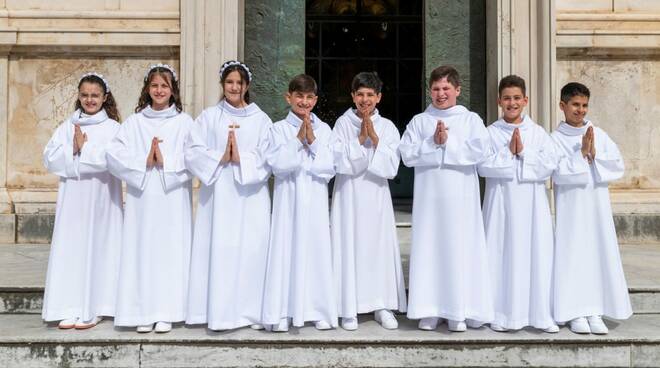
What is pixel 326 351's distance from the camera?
15.2 ft

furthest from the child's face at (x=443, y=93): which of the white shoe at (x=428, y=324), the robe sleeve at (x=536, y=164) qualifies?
the white shoe at (x=428, y=324)

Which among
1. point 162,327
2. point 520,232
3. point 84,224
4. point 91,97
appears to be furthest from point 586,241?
point 91,97

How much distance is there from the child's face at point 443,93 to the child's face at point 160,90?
5.88 feet

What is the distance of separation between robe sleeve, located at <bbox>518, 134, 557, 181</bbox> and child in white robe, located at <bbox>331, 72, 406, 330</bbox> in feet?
2.75

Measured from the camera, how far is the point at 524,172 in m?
4.93

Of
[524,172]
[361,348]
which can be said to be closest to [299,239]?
[361,348]

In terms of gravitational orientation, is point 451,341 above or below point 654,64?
below

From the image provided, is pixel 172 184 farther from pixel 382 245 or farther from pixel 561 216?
pixel 561 216

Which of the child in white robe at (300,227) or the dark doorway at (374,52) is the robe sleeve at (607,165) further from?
the dark doorway at (374,52)

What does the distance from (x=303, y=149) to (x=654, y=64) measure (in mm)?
5190

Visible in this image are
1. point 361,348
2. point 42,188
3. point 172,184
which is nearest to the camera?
point 361,348

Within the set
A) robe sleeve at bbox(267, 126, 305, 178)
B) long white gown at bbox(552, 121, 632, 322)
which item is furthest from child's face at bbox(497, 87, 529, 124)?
robe sleeve at bbox(267, 126, 305, 178)

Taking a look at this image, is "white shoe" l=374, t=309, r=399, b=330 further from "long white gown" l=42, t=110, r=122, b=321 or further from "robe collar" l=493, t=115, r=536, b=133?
"long white gown" l=42, t=110, r=122, b=321

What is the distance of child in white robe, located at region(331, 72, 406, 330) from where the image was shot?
5.00m
